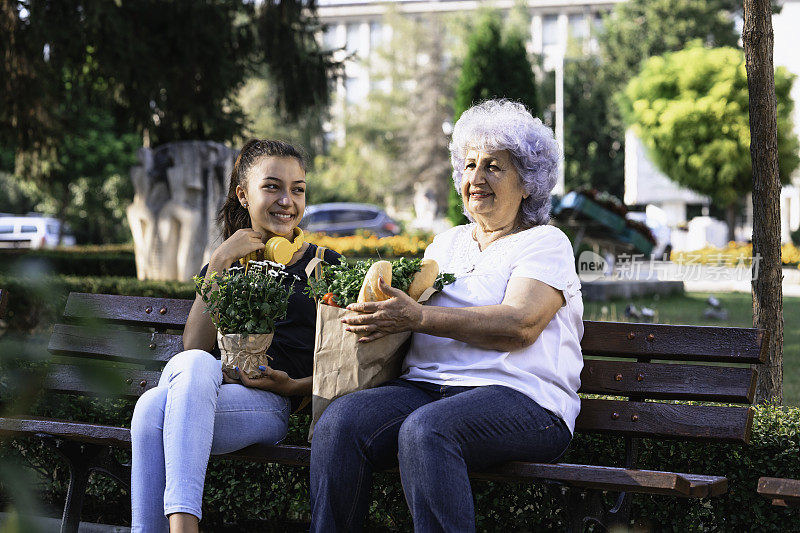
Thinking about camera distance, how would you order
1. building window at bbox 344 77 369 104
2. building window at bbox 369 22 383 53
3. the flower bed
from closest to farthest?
the flower bed → building window at bbox 344 77 369 104 → building window at bbox 369 22 383 53

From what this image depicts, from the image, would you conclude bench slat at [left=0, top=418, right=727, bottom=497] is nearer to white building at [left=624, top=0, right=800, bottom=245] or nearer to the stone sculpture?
the stone sculpture

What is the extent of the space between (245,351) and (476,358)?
758mm

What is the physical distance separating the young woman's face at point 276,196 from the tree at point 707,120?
2037 cm

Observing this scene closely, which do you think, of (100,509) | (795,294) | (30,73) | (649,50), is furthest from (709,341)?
(649,50)

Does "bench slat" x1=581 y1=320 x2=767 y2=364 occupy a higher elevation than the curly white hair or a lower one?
lower

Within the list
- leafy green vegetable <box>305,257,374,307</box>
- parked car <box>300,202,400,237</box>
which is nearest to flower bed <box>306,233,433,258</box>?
parked car <box>300,202,400,237</box>

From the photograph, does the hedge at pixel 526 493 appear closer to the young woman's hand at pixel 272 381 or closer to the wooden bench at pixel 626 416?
the wooden bench at pixel 626 416

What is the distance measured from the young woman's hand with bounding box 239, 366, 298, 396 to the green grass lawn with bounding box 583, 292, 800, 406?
15.9 feet

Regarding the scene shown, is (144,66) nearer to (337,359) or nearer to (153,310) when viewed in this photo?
(153,310)

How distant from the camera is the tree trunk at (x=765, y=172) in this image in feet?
13.1

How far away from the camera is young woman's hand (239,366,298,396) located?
3016 mm

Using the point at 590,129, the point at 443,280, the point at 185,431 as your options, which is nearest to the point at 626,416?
the point at 443,280

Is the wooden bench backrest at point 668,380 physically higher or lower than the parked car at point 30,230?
higher

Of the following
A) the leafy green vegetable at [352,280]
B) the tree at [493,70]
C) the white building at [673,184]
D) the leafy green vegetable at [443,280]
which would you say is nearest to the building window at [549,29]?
the white building at [673,184]
